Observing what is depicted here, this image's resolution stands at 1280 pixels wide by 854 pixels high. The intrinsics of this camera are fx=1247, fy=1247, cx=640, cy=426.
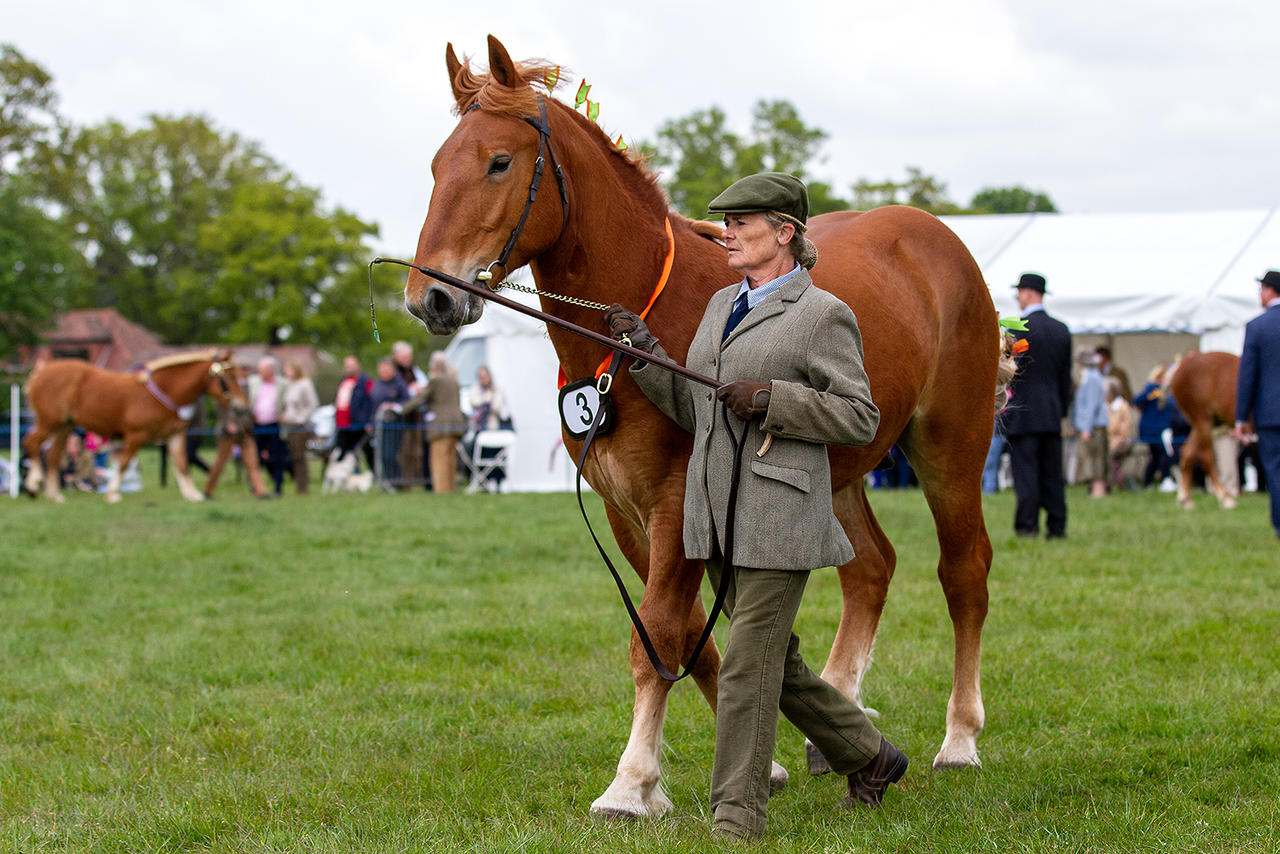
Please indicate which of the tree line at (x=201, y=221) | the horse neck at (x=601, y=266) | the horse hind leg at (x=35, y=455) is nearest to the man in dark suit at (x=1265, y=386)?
the horse neck at (x=601, y=266)

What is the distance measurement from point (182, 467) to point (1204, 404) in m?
14.1

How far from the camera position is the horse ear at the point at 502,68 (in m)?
3.91

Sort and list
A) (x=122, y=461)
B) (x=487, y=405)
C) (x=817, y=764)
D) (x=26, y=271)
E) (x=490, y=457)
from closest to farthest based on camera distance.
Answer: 1. (x=817, y=764)
2. (x=122, y=461)
3. (x=487, y=405)
4. (x=490, y=457)
5. (x=26, y=271)

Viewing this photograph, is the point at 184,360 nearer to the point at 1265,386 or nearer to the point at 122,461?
the point at 122,461

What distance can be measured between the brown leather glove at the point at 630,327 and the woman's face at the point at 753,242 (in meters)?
0.35

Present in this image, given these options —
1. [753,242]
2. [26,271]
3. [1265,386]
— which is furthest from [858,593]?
[26,271]

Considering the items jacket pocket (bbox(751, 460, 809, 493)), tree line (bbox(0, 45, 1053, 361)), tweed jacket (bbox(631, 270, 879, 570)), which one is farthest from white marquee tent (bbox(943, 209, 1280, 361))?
tree line (bbox(0, 45, 1053, 361))

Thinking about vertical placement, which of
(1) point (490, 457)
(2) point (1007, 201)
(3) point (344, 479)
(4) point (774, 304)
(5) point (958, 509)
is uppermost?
(2) point (1007, 201)

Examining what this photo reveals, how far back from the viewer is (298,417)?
20.0 meters

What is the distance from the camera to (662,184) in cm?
447

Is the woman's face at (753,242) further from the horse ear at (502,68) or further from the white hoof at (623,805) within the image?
the white hoof at (623,805)

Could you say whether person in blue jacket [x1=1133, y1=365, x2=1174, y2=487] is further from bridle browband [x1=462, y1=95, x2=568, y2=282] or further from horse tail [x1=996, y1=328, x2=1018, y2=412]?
bridle browband [x1=462, y1=95, x2=568, y2=282]

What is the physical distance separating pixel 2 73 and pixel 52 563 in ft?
151

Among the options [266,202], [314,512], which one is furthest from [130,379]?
[266,202]
